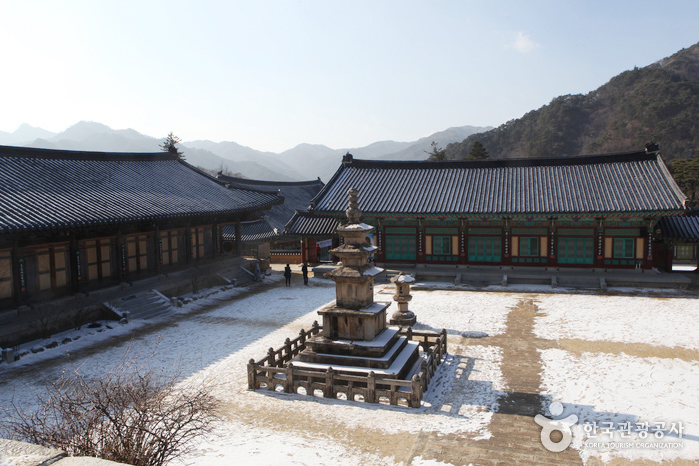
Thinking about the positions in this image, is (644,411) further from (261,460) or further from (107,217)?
(107,217)

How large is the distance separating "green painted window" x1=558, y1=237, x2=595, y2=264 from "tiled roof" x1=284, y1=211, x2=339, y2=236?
14.3 m

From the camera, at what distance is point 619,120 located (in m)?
92.1

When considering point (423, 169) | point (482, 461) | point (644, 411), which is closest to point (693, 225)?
point (423, 169)

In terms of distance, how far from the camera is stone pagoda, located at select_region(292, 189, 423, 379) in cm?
1339

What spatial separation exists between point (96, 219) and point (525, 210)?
20.9m

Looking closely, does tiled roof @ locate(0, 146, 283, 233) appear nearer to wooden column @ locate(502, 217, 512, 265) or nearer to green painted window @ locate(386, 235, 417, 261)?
green painted window @ locate(386, 235, 417, 261)

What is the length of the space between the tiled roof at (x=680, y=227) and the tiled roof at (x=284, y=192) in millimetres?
27098

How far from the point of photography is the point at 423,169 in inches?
1328

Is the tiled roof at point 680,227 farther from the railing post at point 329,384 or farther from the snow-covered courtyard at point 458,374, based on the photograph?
the railing post at point 329,384

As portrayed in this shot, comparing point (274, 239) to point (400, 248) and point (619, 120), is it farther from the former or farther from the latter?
point (619, 120)

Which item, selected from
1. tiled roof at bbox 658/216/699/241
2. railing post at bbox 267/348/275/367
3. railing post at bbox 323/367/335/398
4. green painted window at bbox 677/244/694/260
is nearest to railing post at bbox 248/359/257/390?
railing post at bbox 267/348/275/367

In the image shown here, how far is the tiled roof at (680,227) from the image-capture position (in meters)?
25.7

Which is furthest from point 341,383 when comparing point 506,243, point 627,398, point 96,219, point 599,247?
point 599,247

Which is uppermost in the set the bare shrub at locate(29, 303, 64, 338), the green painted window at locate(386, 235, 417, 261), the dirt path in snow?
the green painted window at locate(386, 235, 417, 261)
